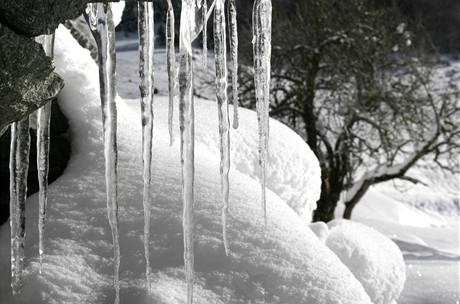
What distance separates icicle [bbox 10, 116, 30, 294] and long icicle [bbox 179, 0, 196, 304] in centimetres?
Result: 48

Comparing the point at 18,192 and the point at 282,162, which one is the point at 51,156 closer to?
the point at 18,192

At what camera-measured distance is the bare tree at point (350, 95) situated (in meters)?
11.3

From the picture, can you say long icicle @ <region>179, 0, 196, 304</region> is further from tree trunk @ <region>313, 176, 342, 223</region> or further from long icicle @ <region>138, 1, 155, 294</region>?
tree trunk @ <region>313, 176, 342, 223</region>

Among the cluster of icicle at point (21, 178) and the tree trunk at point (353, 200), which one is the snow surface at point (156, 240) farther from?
the tree trunk at point (353, 200)

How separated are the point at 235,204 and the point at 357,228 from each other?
5.22ft

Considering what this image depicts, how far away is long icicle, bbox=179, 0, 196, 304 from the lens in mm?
1935

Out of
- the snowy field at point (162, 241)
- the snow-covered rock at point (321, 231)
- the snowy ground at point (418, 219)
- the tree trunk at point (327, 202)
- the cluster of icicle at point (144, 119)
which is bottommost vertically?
the snowy ground at point (418, 219)

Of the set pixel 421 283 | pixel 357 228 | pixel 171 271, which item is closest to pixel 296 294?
pixel 171 271

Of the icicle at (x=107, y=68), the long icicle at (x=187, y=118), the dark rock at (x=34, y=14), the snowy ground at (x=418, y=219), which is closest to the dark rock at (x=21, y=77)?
the dark rock at (x=34, y=14)

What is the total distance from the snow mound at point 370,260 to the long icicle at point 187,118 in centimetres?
169

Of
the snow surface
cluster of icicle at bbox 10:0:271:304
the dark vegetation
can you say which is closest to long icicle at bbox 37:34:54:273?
cluster of icicle at bbox 10:0:271:304

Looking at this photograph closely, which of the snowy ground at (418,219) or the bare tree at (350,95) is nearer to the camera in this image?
the snowy ground at (418,219)

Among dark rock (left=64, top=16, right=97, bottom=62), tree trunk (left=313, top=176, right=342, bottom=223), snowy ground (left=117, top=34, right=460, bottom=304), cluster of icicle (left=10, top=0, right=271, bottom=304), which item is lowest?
snowy ground (left=117, top=34, right=460, bottom=304)

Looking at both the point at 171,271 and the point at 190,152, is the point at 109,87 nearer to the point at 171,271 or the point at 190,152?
the point at 190,152
